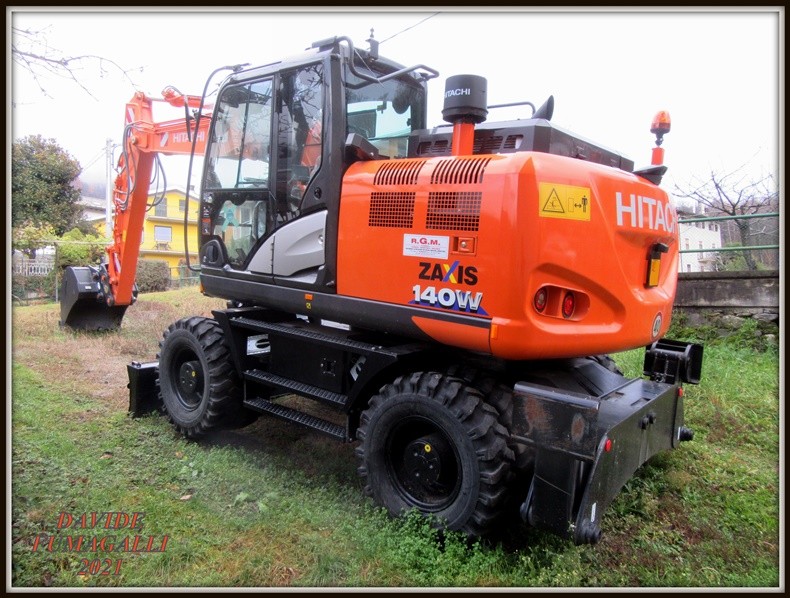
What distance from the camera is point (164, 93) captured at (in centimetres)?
696

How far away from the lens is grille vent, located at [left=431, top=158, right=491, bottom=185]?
341cm

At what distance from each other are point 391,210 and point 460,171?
0.55 meters

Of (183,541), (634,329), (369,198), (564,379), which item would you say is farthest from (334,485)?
(634,329)

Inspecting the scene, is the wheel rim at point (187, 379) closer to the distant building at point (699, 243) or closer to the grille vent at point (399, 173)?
the grille vent at point (399, 173)

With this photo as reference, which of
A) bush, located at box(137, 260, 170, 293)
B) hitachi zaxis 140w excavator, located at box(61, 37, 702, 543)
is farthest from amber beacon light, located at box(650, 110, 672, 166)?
bush, located at box(137, 260, 170, 293)

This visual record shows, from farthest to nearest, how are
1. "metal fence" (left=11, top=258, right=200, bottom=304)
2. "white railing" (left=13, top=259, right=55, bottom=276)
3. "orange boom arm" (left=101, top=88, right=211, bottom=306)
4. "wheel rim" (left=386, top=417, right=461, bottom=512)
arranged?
Answer: "white railing" (left=13, top=259, right=55, bottom=276)
"metal fence" (left=11, top=258, right=200, bottom=304)
"orange boom arm" (left=101, top=88, right=211, bottom=306)
"wheel rim" (left=386, top=417, right=461, bottom=512)

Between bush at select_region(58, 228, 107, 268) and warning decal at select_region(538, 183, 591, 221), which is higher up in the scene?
bush at select_region(58, 228, 107, 268)

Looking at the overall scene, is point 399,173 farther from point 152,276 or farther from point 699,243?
point 152,276

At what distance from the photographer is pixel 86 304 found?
935 cm

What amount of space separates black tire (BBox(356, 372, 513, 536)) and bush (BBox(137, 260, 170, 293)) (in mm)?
19239

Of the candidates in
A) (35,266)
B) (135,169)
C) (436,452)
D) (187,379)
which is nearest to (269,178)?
(187,379)

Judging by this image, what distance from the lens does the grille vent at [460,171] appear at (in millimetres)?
3414

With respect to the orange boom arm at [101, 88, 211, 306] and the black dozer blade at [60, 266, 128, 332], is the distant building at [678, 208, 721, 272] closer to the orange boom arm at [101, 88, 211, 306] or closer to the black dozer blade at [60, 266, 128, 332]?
the orange boom arm at [101, 88, 211, 306]

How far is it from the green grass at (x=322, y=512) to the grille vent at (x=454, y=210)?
1833 mm
